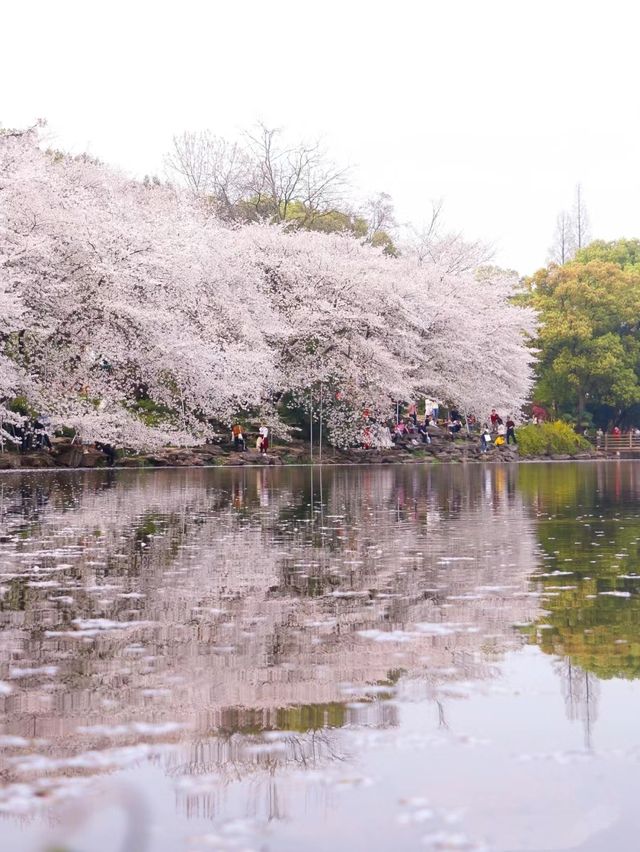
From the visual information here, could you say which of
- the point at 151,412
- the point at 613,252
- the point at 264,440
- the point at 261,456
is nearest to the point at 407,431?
the point at 264,440

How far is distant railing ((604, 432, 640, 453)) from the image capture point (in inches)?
3152

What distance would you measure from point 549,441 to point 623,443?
60.8ft

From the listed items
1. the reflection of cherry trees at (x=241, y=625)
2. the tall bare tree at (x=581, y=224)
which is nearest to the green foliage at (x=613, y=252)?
the tall bare tree at (x=581, y=224)

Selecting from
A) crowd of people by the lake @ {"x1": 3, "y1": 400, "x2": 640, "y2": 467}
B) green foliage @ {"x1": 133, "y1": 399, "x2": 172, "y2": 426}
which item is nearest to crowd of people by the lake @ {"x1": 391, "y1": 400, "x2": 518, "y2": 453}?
crowd of people by the lake @ {"x1": 3, "y1": 400, "x2": 640, "y2": 467}

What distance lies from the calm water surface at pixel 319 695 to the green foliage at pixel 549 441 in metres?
50.0

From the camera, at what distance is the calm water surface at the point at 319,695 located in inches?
149

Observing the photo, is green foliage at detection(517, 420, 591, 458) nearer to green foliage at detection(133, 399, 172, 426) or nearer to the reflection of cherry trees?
green foliage at detection(133, 399, 172, 426)

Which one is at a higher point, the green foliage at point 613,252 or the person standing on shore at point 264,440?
the green foliage at point 613,252

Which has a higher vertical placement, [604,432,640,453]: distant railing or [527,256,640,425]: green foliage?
[527,256,640,425]: green foliage

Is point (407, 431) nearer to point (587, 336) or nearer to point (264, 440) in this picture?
point (264, 440)

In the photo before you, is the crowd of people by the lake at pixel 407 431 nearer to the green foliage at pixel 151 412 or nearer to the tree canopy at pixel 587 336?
the green foliage at pixel 151 412

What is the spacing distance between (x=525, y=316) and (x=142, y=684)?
58.5 m

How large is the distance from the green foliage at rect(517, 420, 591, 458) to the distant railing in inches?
423

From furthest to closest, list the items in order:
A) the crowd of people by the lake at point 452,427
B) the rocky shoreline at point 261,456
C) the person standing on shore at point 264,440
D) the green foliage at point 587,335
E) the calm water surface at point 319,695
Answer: the green foliage at point 587,335 < the crowd of people by the lake at point 452,427 < the person standing on shore at point 264,440 < the rocky shoreline at point 261,456 < the calm water surface at point 319,695
